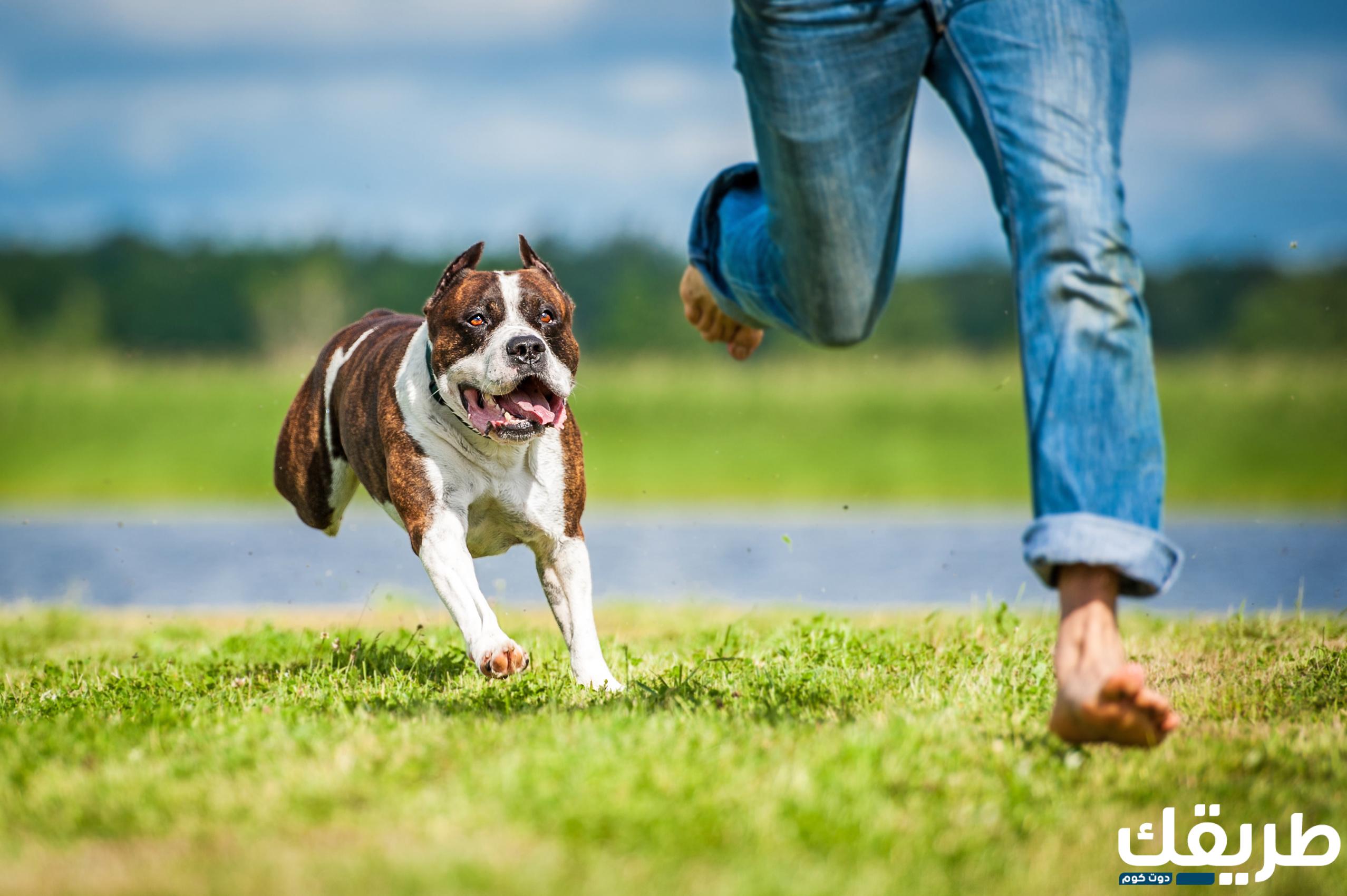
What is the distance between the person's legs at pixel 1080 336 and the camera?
2391 millimetres

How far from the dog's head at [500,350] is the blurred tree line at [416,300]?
23687 millimetres

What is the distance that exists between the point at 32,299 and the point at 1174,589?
34604mm

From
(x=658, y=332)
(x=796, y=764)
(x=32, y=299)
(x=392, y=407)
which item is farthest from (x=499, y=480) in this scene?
(x=32, y=299)

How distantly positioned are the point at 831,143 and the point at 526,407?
1.56m

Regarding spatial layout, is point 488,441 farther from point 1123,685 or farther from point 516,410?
point 1123,685

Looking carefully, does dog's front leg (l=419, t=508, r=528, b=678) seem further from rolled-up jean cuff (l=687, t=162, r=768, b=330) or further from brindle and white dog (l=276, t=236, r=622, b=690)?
rolled-up jean cuff (l=687, t=162, r=768, b=330)

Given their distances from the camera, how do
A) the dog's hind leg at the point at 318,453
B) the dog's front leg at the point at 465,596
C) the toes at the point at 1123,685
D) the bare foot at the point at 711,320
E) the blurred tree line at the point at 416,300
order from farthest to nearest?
the blurred tree line at the point at 416,300 < the dog's hind leg at the point at 318,453 < the bare foot at the point at 711,320 < the dog's front leg at the point at 465,596 < the toes at the point at 1123,685

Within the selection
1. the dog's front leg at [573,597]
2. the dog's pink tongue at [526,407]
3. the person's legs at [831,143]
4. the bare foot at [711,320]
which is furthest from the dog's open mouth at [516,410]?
the person's legs at [831,143]

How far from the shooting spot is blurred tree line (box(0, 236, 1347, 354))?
29.1 metres

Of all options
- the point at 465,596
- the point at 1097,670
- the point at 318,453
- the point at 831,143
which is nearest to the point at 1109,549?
the point at 1097,670

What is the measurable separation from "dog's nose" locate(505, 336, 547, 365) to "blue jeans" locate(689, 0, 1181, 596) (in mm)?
1255

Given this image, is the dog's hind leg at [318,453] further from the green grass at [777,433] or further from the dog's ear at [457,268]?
the green grass at [777,433]

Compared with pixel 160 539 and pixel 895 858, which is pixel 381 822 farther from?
pixel 160 539

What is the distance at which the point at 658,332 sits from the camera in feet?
99.9
